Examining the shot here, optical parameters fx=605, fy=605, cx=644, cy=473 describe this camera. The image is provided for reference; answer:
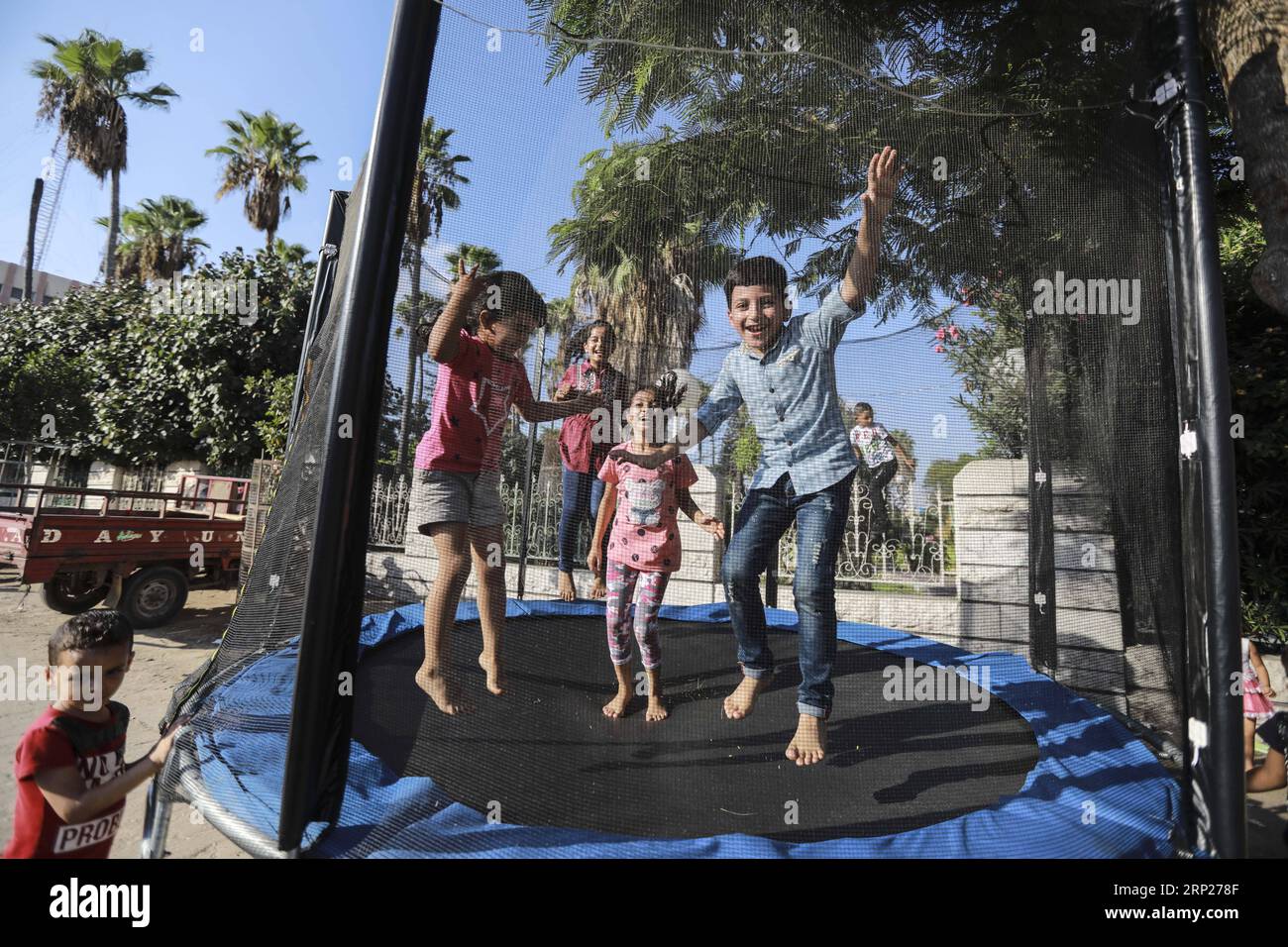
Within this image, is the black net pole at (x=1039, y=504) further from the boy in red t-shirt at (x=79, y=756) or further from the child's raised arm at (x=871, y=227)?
the boy in red t-shirt at (x=79, y=756)

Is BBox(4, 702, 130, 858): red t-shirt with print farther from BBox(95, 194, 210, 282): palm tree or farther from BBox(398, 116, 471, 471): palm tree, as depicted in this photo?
BBox(95, 194, 210, 282): palm tree

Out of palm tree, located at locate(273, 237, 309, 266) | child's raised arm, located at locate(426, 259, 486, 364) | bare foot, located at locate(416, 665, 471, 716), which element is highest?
palm tree, located at locate(273, 237, 309, 266)

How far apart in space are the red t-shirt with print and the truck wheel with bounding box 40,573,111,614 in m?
4.21

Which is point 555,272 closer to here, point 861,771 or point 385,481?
point 385,481

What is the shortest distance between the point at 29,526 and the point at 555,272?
431 centimetres

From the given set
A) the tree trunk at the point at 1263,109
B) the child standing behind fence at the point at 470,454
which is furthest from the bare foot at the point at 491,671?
the tree trunk at the point at 1263,109

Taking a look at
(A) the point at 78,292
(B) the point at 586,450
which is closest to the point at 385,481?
(B) the point at 586,450

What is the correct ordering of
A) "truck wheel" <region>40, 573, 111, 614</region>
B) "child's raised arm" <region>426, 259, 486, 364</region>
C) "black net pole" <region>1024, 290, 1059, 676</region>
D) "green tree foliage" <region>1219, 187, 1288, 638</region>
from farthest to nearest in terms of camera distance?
1. "truck wheel" <region>40, 573, 111, 614</region>
2. "green tree foliage" <region>1219, 187, 1288, 638</region>
3. "black net pole" <region>1024, 290, 1059, 676</region>
4. "child's raised arm" <region>426, 259, 486, 364</region>

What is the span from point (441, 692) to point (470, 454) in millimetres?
680

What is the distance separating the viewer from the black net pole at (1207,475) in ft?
4.95

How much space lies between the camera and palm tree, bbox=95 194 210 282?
13.4 meters

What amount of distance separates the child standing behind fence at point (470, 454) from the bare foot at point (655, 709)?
46 centimetres

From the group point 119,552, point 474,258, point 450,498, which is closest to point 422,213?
point 474,258

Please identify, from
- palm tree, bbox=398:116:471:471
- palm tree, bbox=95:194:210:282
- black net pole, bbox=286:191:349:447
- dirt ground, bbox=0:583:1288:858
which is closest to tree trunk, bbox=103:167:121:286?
palm tree, bbox=95:194:210:282
